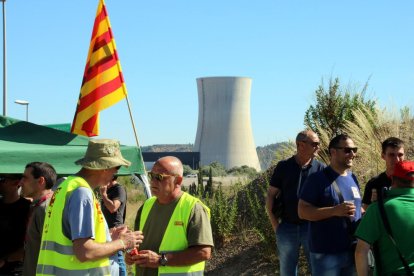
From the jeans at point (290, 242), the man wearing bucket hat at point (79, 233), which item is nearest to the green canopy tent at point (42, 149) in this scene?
the jeans at point (290, 242)

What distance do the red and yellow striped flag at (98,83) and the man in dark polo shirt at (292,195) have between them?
7.69 feet

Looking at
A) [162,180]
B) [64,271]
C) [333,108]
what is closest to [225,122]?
[333,108]

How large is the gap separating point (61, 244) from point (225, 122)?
123 ft

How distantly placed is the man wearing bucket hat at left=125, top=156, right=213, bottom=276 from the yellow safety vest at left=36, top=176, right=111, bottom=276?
0.39 m

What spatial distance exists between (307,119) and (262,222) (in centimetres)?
305

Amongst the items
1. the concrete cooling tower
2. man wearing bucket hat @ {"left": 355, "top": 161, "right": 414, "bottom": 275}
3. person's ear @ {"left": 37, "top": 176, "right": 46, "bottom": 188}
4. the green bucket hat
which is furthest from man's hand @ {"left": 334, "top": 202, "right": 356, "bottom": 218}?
the concrete cooling tower

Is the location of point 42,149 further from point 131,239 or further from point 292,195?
point 131,239

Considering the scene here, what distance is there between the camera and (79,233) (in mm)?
3551

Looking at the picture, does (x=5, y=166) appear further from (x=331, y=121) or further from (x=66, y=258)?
(x=331, y=121)

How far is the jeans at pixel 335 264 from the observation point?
187 inches

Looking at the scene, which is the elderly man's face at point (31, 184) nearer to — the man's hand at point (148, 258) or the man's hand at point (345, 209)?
the man's hand at point (148, 258)

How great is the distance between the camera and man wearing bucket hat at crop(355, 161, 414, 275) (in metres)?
3.49

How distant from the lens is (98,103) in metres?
7.39

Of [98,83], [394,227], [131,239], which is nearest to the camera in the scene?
[394,227]
